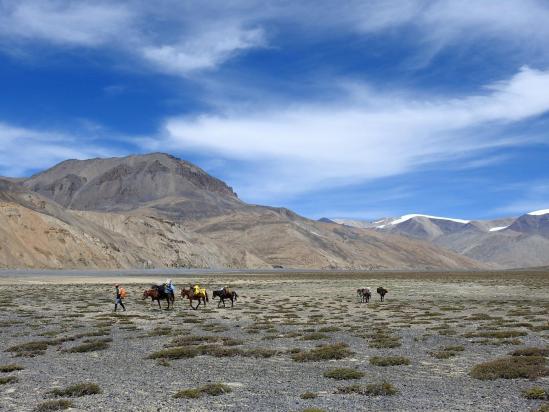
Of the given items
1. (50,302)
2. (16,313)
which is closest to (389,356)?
(16,313)

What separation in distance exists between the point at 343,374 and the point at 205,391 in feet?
13.6

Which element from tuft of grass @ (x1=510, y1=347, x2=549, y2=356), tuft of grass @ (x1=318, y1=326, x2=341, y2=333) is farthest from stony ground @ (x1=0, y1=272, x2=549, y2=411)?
tuft of grass @ (x1=510, y1=347, x2=549, y2=356)

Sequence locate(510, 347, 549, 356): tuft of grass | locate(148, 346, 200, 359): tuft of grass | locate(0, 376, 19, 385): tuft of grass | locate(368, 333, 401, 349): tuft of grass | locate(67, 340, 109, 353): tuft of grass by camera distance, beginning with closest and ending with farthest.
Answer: locate(0, 376, 19, 385): tuft of grass
locate(510, 347, 549, 356): tuft of grass
locate(148, 346, 200, 359): tuft of grass
locate(67, 340, 109, 353): tuft of grass
locate(368, 333, 401, 349): tuft of grass

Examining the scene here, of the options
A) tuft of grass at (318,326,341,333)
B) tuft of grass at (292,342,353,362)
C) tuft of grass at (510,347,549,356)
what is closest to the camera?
tuft of grass at (510,347,549,356)

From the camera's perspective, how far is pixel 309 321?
30.5m

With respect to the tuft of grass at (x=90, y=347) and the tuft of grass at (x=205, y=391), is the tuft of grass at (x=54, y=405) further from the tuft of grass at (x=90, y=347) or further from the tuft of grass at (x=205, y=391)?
the tuft of grass at (x=90, y=347)

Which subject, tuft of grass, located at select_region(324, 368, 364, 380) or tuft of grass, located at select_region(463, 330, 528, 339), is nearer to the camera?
tuft of grass, located at select_region(324, 368, 364, 380)

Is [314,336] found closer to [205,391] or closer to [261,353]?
[261,353]

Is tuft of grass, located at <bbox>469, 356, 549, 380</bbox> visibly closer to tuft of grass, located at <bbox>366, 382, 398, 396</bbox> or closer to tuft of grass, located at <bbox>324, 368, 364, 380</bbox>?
tuft of grass, located at <bbox>366, 382, 398, 396</bbox>

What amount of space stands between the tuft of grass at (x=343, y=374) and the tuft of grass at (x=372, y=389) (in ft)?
4.14

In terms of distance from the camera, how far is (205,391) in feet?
45.0

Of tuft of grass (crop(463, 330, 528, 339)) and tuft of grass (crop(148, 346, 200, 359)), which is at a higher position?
tuft of grass (crop(463, 330, 528, 339))

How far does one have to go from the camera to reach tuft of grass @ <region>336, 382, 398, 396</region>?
13.5 meters

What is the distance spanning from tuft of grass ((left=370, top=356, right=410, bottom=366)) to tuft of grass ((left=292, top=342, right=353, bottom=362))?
1381 millimetres
